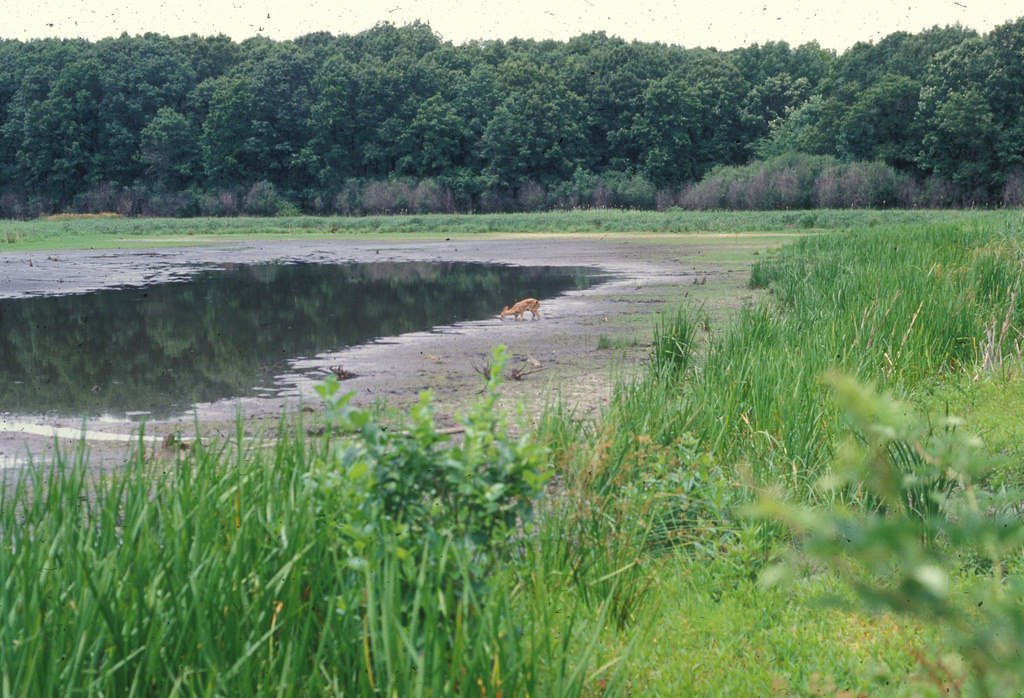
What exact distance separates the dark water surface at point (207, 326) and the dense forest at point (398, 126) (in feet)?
175

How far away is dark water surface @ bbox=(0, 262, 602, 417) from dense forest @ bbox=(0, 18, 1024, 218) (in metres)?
53.2

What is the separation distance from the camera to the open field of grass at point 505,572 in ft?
6.45

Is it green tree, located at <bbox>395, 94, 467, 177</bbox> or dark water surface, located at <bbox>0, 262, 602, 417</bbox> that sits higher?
green tree, located at <bbox>395, 94, 467, 177</bbox>

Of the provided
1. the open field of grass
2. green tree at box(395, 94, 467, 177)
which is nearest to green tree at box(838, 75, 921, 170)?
green tree at box(395, 94, 467, 177)

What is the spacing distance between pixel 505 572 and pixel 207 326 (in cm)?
1083

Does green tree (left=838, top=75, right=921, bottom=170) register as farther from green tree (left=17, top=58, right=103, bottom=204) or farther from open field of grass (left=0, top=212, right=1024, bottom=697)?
open field of grass (left=0, top=212, right=1024, bottom=697)

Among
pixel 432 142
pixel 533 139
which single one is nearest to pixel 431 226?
pixel 533 139

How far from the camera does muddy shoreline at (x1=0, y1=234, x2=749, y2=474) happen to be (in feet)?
22.4

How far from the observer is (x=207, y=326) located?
41.7 feet

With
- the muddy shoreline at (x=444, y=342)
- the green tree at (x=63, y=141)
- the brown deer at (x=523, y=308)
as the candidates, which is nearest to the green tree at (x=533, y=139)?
the green tree at (x=63, y=141)

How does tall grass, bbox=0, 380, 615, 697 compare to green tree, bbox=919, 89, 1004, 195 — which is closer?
tall grass, bbox=0, 380, 615, 697

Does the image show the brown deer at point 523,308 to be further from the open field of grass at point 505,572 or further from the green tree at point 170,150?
the green tree at point 170,150

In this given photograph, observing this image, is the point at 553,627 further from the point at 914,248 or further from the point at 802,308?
the point at 914,248

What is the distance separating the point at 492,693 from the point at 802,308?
6.94 meters
